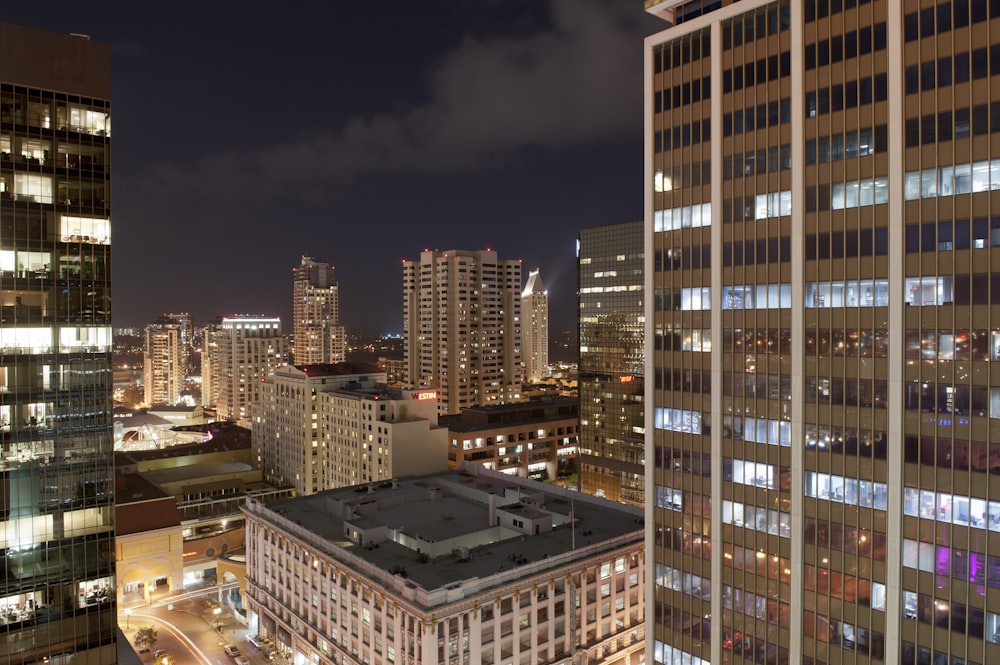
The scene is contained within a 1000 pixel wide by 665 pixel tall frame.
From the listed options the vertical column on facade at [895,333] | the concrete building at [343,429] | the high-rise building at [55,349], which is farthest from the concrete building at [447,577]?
the concrete building at [343,429]

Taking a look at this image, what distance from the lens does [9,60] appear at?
53781 millimetres

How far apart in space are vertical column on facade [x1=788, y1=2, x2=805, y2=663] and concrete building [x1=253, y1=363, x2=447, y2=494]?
10580 cm

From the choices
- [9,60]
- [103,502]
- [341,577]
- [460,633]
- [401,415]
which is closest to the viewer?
[9,60]

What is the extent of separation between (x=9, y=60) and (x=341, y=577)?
2570 inches

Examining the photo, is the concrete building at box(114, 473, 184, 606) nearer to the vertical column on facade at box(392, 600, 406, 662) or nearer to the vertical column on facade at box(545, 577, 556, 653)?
the vertical column on facade at box(392, 600, 406, 662)

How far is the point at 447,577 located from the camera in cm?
7731

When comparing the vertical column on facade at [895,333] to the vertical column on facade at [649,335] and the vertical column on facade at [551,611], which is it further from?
the vertical column on facade at [551,611]

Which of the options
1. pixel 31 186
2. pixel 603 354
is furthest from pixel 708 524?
pixel 603 354

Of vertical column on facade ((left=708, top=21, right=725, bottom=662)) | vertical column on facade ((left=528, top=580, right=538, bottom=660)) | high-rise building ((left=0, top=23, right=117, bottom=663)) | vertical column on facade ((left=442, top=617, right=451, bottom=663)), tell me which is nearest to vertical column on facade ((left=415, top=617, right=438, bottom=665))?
vertical column on facade ((left=442, top=617, right=451, bottom=663))

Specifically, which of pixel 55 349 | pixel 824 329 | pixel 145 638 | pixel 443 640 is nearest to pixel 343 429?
pixel 145 638

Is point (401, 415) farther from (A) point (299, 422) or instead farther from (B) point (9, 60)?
(B) point (9, 60)

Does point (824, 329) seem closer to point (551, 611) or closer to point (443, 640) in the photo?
point (551, 611)

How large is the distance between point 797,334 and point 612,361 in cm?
10518

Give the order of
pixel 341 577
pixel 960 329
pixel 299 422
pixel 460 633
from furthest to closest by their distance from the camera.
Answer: pixel 299 422 → pixel 341 577 → pixel 460 633 → pixel 960 329
